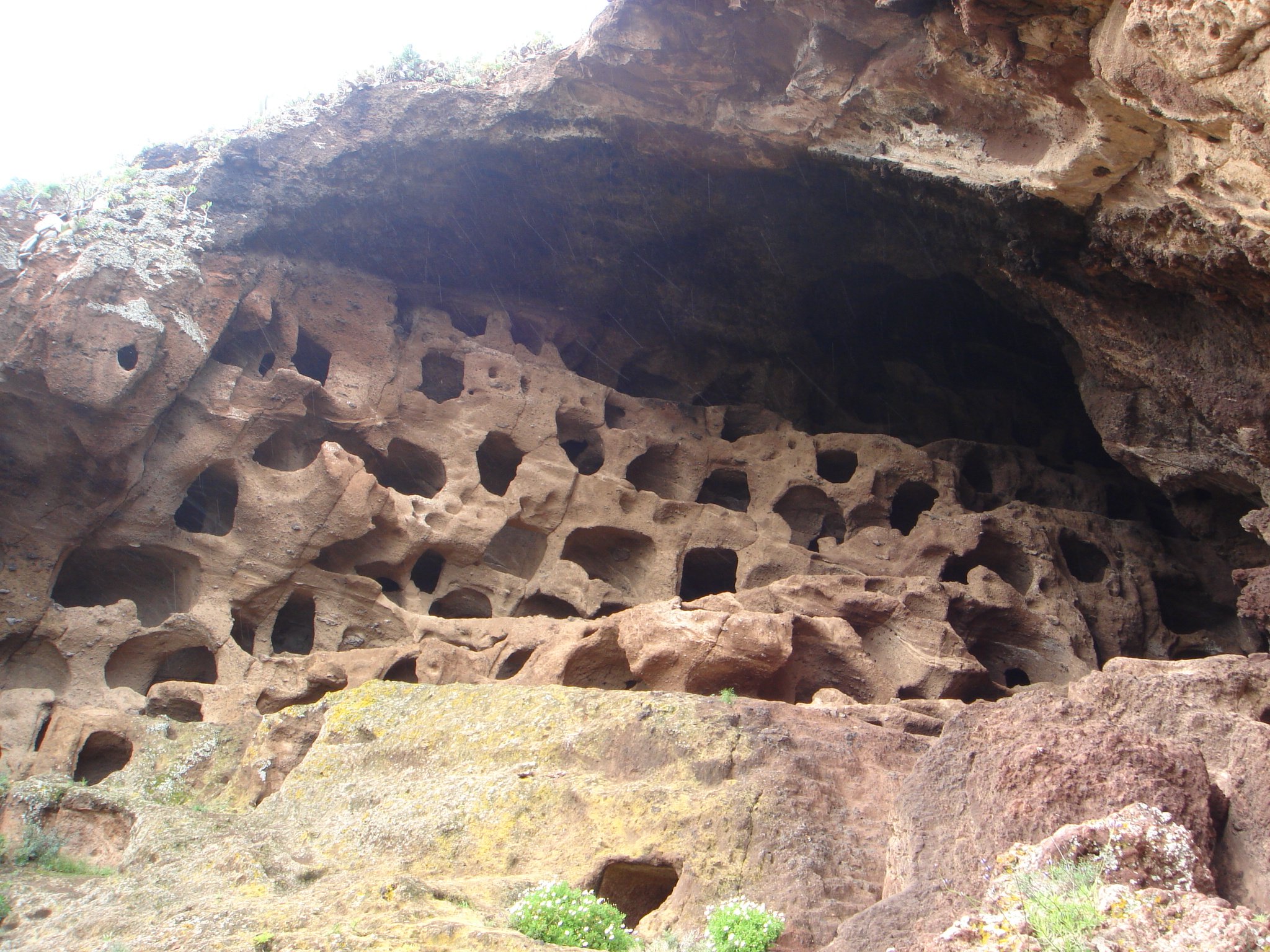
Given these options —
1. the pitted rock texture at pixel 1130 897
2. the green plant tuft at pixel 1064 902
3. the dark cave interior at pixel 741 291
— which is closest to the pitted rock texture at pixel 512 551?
the dark cave interior at pixel 741 291

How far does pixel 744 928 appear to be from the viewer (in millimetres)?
4348

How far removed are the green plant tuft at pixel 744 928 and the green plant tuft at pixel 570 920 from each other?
416 millimetres

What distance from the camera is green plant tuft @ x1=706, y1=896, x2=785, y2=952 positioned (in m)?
4.29

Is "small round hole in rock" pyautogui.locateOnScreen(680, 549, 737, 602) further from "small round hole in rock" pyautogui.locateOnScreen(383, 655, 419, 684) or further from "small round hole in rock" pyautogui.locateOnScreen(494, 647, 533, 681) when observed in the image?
"small round hole in rock" pyautogui.locateOnScreen(383, 655, 419, 684)

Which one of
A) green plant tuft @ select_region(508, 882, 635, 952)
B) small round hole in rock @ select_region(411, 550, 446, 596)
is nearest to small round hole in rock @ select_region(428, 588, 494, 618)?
small round hole in rock @ select_region(411, 550, 446, 596)

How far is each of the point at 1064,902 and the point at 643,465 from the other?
33.9 feet

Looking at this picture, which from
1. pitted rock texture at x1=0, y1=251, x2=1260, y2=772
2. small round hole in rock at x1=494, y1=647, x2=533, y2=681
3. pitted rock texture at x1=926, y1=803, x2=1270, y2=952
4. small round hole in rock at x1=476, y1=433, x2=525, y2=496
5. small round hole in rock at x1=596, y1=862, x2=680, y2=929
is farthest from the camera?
small round hole in rock at x1=476, y1=433, x2=525, y2=496

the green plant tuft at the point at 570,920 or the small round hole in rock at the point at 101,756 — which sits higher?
the green plant tuft at the point at 570,920

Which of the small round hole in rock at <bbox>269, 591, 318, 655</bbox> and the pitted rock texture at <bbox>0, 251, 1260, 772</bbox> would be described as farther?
the small round hole in rock at <bbox>269, 591, 318, 655</bbox>

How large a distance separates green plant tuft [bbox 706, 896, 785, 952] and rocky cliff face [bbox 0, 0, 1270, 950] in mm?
211

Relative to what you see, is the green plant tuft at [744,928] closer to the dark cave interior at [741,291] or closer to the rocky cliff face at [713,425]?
the rocky cliff face at [713,425]

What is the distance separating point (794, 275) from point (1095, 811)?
1055cm

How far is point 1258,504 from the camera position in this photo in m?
10.5

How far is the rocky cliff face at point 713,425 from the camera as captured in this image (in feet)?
19.2
